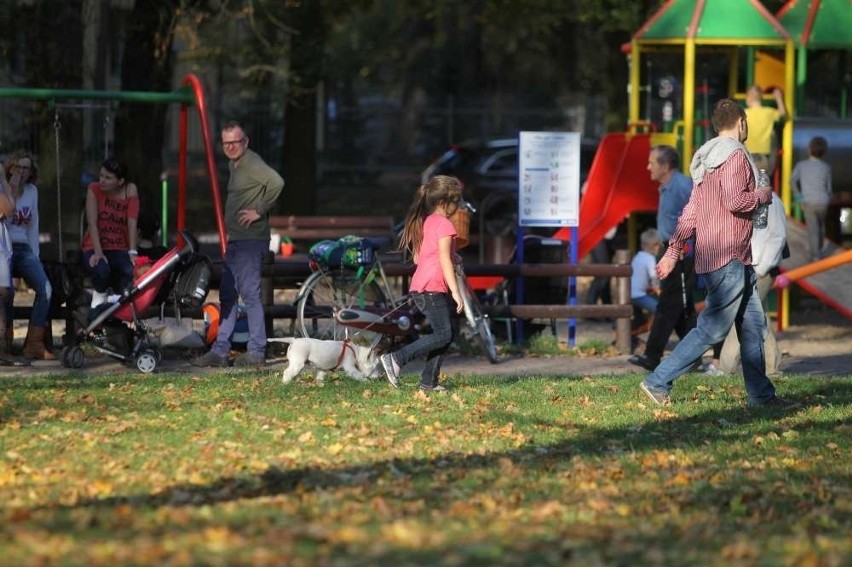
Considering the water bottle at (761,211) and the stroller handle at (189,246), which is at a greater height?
the water bottle at (761,211)

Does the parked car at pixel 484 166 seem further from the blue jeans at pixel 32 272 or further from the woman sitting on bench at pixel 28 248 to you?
the blue jeans at pixel 32 272

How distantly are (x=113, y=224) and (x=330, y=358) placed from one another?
2.64 m

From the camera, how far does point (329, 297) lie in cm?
1368

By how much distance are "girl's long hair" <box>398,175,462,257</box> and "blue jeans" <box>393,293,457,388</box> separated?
0.39m

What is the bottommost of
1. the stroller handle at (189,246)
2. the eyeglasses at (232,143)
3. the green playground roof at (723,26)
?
the stroller handle at (189,246)

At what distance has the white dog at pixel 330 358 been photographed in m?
11.2

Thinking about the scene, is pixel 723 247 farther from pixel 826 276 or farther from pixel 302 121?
pixel 302 121

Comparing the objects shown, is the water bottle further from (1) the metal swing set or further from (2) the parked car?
(2) the parked car

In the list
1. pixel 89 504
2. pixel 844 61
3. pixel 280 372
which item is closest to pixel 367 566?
pixel 89 504

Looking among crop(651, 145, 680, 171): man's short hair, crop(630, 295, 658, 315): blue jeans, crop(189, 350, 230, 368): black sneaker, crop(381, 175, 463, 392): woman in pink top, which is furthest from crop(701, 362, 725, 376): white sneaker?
crop(189, 350, 230, 368): black sneaker

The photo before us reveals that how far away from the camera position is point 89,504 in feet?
23.5

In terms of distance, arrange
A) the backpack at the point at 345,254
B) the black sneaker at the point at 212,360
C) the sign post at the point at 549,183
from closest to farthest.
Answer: the black sneaker at the point at 212,360
the backpack at the point at 345,254
the sign post at the point at 549,183

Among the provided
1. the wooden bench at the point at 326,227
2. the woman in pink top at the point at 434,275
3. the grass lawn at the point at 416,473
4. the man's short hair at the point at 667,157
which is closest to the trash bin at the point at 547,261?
the man's short hair at the point at 667,157

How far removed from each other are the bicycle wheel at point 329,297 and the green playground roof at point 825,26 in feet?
27.3
